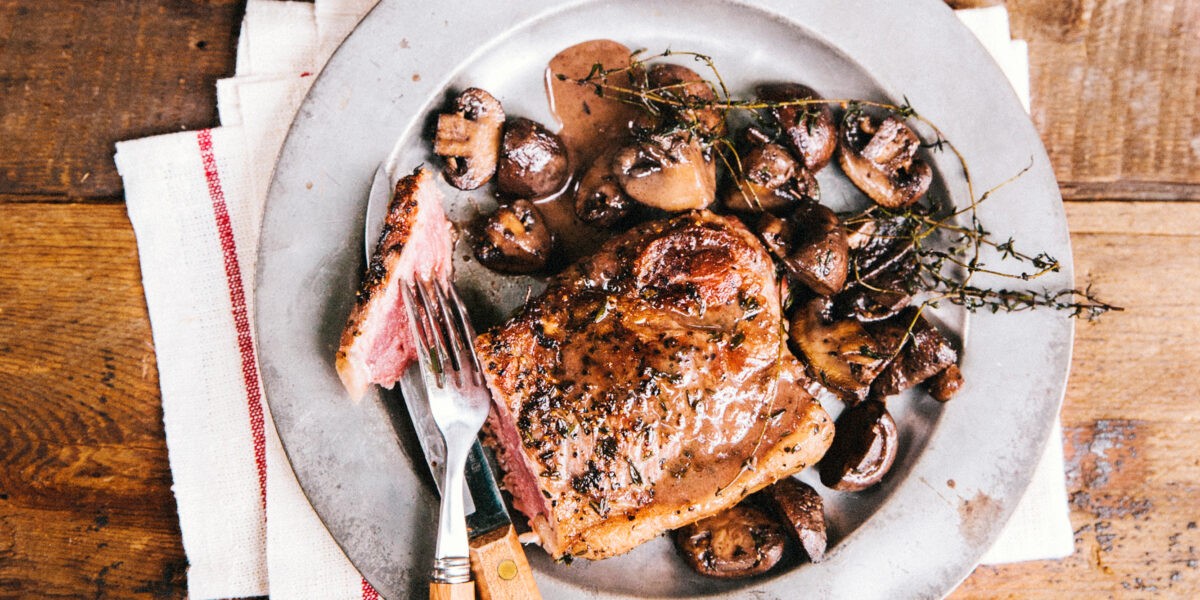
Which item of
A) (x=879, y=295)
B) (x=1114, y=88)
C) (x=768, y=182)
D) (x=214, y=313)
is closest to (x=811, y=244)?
(x=768, y=182)

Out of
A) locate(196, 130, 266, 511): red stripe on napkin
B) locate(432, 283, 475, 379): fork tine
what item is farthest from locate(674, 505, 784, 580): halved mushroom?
locate(196, 130, 266, 511): red stripe on napkin

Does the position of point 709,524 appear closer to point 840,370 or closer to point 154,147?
point 840,370

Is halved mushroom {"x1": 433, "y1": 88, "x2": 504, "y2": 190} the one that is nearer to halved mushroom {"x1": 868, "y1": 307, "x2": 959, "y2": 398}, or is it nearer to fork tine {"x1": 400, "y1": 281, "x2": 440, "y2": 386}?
fork tine {"x1": 400, "y1": 281, "x2": 440, "y2": 386}

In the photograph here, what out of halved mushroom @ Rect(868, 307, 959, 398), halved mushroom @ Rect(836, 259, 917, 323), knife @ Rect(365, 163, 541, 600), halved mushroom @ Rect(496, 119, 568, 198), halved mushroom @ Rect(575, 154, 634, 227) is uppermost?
halved mushroom @ Rect(496, 119, 568, 198)

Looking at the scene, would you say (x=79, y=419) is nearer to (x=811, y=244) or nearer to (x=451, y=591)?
(x=451, y=591)

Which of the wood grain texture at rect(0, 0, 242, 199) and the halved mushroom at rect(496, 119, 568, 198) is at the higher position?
the wood grain texture at rect(0, 0, 242, 199)

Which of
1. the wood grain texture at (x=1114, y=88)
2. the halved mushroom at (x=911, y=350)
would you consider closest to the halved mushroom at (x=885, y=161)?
the halved mushroom at (x=911, y=350)

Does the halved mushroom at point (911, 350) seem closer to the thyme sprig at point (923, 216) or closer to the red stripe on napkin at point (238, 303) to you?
the thyme sprig at point (923, 216)

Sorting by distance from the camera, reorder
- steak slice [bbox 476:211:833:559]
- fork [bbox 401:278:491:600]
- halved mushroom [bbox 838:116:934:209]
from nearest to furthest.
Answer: steak slice [bbox 476:211:833:559] < fork [bbox 401:278:491:600] < halved mushroom [bbox 838:116:934:209]
